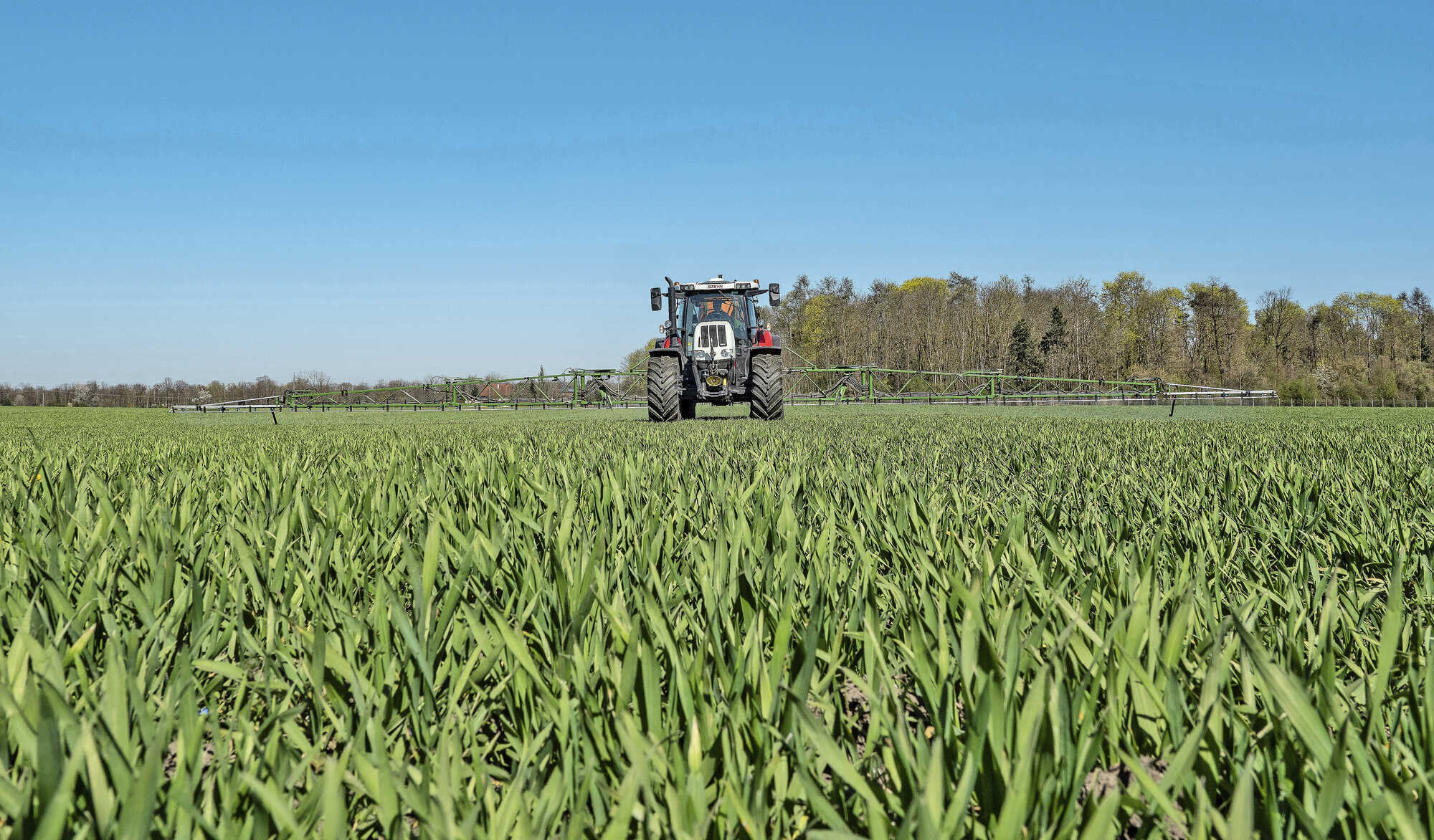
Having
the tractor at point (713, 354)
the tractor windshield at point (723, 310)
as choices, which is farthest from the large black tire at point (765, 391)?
the tractor windshield at point (723, 310)

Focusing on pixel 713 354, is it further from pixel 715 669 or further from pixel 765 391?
pixel 715 669

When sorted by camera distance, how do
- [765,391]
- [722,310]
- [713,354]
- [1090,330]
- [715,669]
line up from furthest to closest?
[1090,330] → [722,310] → [713,354] → [765,391] → [715,669]

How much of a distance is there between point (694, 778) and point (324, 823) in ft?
1.00

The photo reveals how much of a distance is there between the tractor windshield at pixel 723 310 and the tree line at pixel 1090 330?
45724 millimetres

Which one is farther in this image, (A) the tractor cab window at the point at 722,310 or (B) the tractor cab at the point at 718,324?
(A) the tractor cab window at the point at 722,310

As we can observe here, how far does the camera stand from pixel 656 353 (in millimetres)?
12547

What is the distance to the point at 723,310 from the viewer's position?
14320 millimetres

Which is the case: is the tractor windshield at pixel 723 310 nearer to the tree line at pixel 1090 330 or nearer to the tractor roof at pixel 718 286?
the tractor roof at pixel 718 286

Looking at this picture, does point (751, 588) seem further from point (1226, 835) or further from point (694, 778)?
point (1226, 835)

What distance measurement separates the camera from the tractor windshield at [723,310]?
14188mm

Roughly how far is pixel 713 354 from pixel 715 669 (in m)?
12.6

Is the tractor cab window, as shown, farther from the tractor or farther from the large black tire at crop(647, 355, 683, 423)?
the large black tire at crop(647, 355, 683, 423)

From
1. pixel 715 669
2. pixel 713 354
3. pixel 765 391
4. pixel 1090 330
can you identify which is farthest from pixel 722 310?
pixel 1090 330

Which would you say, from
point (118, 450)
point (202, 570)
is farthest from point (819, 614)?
point (118, 450)
